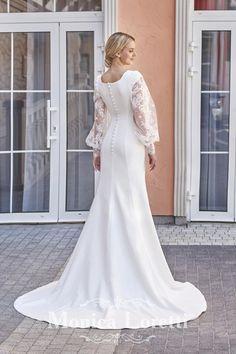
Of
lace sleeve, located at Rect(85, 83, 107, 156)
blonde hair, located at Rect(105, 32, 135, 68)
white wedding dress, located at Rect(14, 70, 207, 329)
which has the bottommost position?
white wedding dress, located at Rect(14, 70, 207, 329)

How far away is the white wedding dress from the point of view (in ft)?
19.7

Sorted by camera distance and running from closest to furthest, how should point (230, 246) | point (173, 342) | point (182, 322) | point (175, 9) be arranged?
point (173, 342) → point (182, 322) → point (230, 246) → point (175, 9)

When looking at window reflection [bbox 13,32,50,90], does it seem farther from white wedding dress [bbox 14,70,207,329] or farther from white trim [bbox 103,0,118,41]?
white wedding dress [bbox 14,70,207,329]

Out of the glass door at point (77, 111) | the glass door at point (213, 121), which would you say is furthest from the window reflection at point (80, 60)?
the glass door at point (213, 121)

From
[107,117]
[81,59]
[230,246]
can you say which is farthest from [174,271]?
[81,59]

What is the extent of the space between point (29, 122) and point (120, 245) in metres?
3.73

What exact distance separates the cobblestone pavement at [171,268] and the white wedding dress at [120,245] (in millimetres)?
181

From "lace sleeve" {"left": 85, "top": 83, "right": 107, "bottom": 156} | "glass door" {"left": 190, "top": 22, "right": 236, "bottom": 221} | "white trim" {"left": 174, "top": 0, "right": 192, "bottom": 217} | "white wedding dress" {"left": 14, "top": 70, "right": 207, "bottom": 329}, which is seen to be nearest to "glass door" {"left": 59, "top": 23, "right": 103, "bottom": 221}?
"white trim" {"left": 174, "top": 0, "right": 192, "bottom": 217}

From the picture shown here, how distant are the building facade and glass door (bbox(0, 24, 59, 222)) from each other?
12 millimetres

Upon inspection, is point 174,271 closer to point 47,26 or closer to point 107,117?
point 107,117

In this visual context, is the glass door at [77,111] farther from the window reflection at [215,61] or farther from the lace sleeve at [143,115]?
the lace sleeve at [143,115]

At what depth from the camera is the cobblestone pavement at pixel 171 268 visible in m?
5.39

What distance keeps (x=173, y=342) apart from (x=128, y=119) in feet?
5.77

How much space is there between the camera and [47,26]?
30.6 feet
